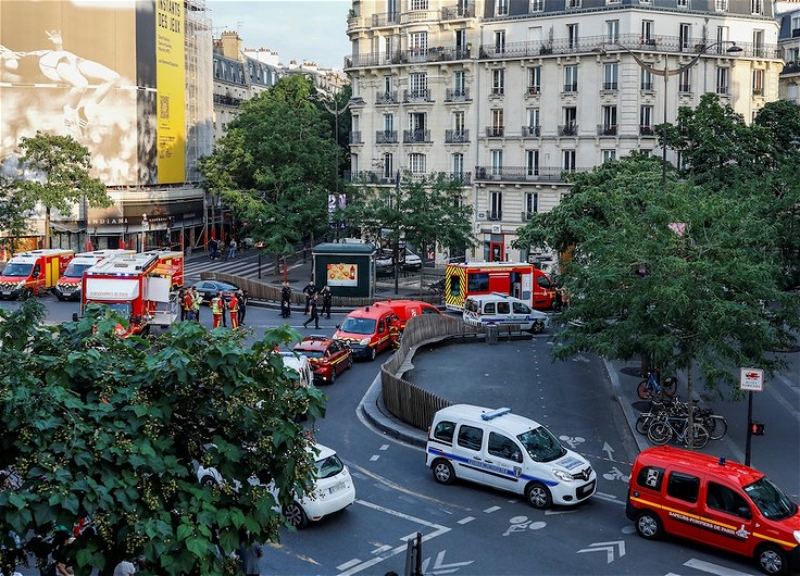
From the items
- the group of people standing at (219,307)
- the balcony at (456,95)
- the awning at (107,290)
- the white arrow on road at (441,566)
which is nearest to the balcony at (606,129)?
the balcony at (456,95)

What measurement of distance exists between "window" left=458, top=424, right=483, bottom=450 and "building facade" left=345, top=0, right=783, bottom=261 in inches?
1612

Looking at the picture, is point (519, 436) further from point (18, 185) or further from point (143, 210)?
point (143, 210)

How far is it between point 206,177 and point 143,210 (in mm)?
4800

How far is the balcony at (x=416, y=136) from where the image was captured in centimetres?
6581

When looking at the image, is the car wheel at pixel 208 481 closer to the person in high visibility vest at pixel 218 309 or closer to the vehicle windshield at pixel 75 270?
the person in high visibility vest at pixel 218 309

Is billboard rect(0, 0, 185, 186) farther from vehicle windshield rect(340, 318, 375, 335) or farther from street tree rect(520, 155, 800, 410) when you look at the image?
street tree rect(520, 155, 800, 410)

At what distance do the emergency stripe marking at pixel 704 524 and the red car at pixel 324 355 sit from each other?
46.0ft

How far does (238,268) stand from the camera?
216ft

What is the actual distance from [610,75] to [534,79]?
506cm

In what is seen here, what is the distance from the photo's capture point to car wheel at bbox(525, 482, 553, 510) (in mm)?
18578

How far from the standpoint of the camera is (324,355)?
30.0m

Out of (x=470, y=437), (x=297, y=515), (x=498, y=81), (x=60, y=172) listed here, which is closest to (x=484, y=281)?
(x=498, y=81)

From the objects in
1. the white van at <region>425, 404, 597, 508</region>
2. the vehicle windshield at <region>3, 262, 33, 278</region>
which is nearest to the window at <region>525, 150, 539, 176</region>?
the vehicle windshield at <region>3, 262, 33, 278</region>

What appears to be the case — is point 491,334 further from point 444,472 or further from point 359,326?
point 444,472
